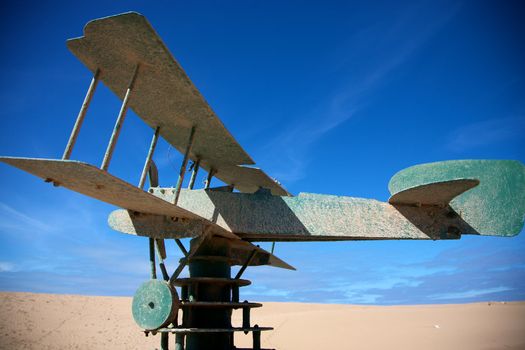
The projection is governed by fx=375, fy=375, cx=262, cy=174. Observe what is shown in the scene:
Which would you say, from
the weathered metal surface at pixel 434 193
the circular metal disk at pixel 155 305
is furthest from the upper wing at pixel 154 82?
the weathered metal surface at pixel 434 193

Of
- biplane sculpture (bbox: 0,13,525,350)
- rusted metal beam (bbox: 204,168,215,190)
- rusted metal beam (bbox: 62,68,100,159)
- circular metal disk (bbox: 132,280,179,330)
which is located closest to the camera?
rusted metal beam (bbox: 62,68,100,159)

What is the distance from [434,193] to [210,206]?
Answer: 12.8 ft

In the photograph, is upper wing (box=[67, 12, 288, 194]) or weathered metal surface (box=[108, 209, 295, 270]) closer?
upper wing (box=[67, 12, 288, 194])

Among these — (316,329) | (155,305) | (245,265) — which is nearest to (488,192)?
(245,265)

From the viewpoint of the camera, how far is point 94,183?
4668 millimetres

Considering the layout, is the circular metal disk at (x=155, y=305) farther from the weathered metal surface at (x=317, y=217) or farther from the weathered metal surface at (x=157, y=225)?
the weathered metal surface at (x=317, y=217)

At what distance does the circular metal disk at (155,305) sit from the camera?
582cm

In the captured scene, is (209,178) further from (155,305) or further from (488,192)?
(488,192)

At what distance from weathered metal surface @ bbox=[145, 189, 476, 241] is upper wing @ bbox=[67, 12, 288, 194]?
880 millimetres

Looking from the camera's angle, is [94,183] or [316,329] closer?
[94,183]

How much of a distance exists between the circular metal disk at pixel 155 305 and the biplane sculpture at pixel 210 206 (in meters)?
0.02

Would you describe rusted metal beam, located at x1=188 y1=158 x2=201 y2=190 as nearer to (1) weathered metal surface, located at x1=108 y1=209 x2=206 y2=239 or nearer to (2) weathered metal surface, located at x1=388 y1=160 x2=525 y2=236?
(1) weathered metal surface, located at x1=108 y1=209 x2=206 y2=239

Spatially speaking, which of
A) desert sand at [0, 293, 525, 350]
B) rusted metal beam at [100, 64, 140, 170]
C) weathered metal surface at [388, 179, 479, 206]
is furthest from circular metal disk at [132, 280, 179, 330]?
desert sand at [0, 293, 525, 350]

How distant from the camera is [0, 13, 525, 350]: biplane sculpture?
5.01 metres
